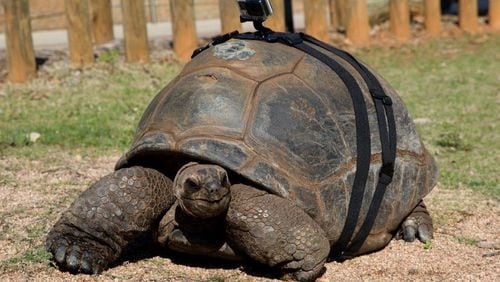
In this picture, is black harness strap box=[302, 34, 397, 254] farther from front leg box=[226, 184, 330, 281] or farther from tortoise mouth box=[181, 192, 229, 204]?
tortoise mouth box=[181, 192, 229, 204]

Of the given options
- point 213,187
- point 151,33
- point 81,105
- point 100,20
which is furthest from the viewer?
point 151,33

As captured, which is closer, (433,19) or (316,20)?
(316,20)

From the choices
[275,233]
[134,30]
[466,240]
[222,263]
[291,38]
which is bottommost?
[466,240]

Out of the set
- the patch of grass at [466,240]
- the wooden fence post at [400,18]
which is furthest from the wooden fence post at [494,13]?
the patch of grass at [466,240]

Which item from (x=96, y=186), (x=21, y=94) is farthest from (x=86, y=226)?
(x=21, y=94)

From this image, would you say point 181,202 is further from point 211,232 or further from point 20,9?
point 20,9

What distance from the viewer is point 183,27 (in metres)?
8.28

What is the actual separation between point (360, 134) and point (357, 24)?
17.5ft

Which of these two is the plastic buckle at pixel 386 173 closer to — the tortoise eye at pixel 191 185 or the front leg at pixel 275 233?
the front leg at pixel 275 233

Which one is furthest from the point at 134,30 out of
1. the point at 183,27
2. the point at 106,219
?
the point at 106,219

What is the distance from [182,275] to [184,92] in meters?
0.77

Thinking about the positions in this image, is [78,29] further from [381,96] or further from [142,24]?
[381,96]

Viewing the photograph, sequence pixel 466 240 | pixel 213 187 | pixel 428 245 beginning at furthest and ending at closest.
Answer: pixel 466 240
pixel 428 245
pixel 213 187

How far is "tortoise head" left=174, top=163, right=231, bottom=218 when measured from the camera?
3.44 m
